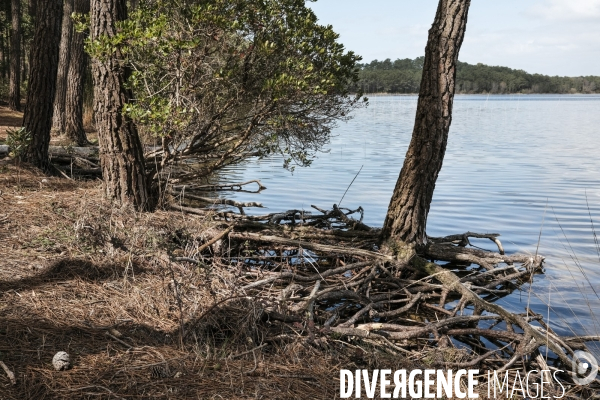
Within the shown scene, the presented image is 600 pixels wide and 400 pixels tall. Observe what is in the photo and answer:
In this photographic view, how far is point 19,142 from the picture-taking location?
8.76 m

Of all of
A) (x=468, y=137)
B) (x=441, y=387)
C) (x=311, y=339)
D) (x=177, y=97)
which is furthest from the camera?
(x=468, y=137)

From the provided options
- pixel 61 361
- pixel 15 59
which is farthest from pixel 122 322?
pixel 15 59

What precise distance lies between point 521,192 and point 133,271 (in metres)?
10.7

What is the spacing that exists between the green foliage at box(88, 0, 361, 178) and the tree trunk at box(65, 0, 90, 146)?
727 cm

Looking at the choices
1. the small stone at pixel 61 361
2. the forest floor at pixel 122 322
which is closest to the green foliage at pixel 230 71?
the forest floor at pixel 122 322

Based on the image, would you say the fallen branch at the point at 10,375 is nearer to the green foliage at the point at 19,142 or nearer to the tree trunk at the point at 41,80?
the green foliage at the point at 19,142

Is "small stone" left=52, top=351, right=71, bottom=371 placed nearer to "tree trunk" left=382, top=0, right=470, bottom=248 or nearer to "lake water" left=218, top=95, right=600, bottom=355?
"lake water" left=218, top=95, right=600, bottom=355

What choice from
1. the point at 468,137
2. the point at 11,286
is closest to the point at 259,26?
the point at 11,286

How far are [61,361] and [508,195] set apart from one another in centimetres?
1148

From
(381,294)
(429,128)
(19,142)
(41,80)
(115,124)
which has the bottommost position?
(381,294)

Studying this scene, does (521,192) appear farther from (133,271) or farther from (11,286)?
(11,286)

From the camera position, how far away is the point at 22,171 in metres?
8.50

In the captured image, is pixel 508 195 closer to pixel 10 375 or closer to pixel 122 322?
pixel 122 322

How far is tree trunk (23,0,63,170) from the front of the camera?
8922 mm
